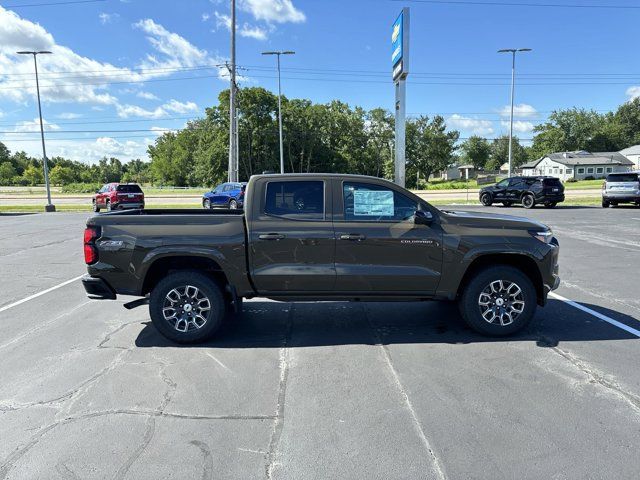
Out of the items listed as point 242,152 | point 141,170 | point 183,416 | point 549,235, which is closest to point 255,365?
point 183,416

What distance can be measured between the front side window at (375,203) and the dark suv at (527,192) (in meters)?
23.0

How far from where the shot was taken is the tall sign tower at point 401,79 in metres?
11.4

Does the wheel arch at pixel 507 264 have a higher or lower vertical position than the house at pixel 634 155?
lower

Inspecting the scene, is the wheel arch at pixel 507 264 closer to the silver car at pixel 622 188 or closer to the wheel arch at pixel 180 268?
the wheel arch at pixel 180 268

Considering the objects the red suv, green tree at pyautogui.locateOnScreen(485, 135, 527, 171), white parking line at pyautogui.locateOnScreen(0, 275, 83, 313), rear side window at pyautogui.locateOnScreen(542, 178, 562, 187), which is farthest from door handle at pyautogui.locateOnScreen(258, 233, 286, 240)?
green tree at pyautogui.locateOnScreen(485, 135, 527, 171)

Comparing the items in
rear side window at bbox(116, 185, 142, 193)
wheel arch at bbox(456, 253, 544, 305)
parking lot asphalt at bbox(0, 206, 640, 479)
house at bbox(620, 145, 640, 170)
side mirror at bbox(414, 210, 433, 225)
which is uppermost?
house at bbox(620, 145, 640, 170)

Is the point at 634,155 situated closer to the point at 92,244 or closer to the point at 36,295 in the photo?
the point at 36,295

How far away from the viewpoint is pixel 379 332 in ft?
17.7

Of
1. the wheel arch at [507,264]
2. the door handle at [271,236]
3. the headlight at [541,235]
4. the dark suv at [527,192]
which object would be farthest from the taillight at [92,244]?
the dark suv at [527,192]

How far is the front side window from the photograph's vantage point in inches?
199

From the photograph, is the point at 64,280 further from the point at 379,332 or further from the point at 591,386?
the point at 591,386

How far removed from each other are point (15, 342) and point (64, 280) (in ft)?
12.2

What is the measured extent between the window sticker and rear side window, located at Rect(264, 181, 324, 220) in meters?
0.40

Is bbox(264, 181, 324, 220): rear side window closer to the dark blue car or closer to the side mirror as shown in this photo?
the side mirror
